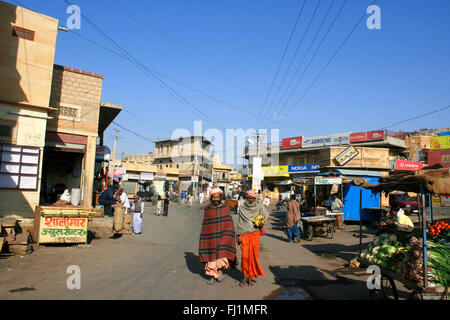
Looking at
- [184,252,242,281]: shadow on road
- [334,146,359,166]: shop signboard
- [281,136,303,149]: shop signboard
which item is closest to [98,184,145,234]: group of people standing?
[184,252,242,281]: shadow on road

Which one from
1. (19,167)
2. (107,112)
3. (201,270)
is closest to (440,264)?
(201,270)

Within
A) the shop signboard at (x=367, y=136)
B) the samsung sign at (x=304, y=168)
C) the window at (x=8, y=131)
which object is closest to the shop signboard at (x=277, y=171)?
the samsung sign at (x=304, y=168)

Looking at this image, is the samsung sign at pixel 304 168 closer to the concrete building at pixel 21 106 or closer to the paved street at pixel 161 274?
the paved street at pixel 161 274

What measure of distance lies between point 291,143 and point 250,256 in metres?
39.0

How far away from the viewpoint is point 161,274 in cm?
657

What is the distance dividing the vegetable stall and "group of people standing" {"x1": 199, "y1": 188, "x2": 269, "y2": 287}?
2.11 meters

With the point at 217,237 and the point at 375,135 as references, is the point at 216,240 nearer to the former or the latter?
the point at 217,237

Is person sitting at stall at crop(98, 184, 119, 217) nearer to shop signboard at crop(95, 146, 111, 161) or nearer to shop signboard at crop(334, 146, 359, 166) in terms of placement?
shop signboard at crop(95, 146, 111, 161)

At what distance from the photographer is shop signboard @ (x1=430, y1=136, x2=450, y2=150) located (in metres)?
36.5

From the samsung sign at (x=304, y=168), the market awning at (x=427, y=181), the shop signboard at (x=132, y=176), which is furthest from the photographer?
the shop signboard at (x=132, y=176)

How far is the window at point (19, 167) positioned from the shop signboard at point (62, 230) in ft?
11.2

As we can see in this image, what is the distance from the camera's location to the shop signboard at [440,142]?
36.5 metres
